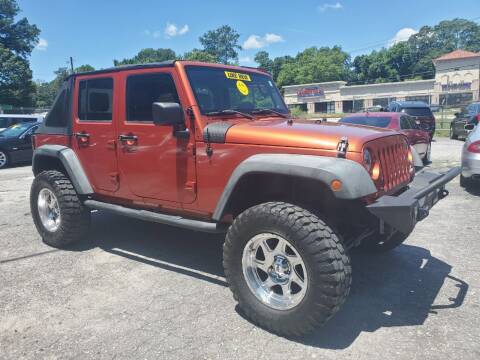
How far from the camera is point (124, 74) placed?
164 inches

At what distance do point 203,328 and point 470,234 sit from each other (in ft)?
12.5

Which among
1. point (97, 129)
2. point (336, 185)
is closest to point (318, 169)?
point (336, 185)

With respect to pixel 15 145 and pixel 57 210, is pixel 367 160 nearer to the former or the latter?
pixel 57 210

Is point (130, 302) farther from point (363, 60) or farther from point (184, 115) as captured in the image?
point (363, 60)

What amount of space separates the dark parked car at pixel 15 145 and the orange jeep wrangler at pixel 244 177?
9727 millimetres

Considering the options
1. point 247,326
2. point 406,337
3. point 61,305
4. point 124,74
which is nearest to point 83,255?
point 61,305

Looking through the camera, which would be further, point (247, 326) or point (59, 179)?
point (59, 179)

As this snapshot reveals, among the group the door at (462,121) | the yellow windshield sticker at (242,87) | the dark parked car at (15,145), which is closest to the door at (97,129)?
Answer: the yellow windshield sticker at (242,87)

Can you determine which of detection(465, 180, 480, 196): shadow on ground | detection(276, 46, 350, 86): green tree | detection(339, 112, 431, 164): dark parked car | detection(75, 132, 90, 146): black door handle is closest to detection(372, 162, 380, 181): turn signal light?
detection(75, 132, 90, 146): black door handle

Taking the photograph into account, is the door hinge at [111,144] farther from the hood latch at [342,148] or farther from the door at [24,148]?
the door at [24,148]

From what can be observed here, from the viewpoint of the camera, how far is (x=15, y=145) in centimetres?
1340

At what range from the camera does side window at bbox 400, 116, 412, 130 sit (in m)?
10.0

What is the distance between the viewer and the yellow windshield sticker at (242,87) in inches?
163

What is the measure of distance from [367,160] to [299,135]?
0.53 meters
